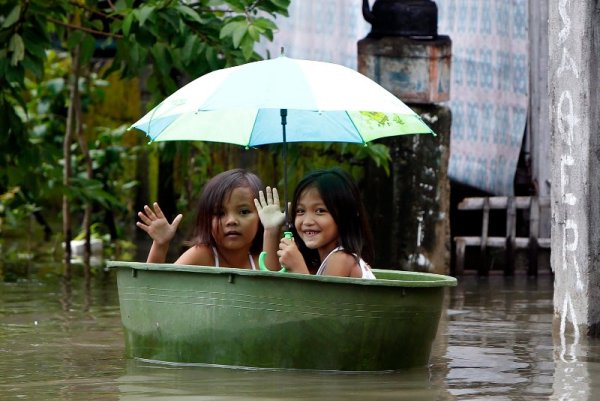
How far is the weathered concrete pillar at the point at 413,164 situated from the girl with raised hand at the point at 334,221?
4258mm

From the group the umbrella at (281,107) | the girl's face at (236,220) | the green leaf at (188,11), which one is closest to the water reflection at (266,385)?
the girl's face at (236,220)

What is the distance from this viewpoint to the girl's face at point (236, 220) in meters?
6.31

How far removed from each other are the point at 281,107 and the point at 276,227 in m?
0.60

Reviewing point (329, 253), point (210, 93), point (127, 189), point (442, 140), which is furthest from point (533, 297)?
point (127, 189)

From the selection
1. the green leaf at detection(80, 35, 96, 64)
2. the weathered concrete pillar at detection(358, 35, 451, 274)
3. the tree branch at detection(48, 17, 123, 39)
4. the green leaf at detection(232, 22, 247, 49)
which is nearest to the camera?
the green leaf at detection(232, 22, 247, 49)

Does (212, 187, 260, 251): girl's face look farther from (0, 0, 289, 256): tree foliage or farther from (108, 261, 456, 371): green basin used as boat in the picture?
(0, 0, 289, 256): tree foliage

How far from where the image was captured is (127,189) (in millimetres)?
13922

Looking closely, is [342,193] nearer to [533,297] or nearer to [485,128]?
[533,297]

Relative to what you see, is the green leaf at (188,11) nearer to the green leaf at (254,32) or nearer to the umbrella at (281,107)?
the green leaf at (254,32)

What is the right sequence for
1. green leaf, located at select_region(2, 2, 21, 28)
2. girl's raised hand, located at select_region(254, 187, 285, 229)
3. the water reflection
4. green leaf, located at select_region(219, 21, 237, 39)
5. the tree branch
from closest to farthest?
the water reflection, girl's raised hand, located at select_region(254, 187, 285, 229), green leaf, located at select_region(219, 21, 237, 39), green leaf, located at select_region(2, 2, 21, 28), the tree branch

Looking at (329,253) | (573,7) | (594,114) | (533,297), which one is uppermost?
(573,7)

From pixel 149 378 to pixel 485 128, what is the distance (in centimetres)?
598

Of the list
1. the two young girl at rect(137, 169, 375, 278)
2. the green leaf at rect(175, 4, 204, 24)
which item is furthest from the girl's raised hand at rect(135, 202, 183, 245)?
the green leaf at rect(175, 4, 204, 24)

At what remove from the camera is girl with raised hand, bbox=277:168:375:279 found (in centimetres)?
604
